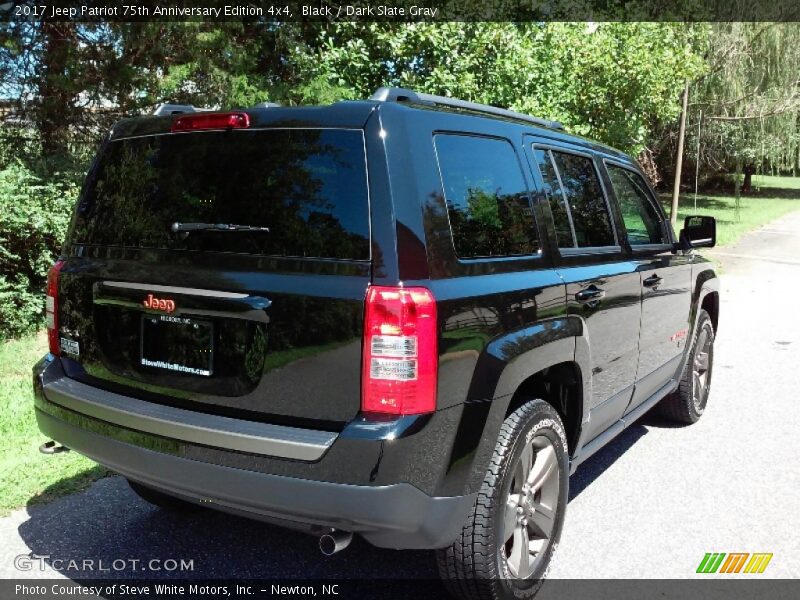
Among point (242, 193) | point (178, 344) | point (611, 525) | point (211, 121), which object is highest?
point (211, 121)

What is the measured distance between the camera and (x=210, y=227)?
2.67m

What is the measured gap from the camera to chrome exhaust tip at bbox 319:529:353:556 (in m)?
2.38

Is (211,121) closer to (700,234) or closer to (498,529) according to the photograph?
(498,529)

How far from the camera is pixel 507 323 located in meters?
2.73

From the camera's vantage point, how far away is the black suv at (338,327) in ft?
7.77

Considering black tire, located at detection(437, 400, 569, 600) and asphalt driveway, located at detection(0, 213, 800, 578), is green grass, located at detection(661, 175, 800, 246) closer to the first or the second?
asphalt driveway, located at detection(0, 213, 800, 578)

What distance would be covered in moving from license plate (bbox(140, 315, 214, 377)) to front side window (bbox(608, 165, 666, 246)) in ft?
8.23

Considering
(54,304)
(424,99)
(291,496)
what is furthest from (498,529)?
(54,304)

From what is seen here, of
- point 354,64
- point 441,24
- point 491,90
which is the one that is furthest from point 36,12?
point 491,90

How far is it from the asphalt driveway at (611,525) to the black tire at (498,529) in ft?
1.57

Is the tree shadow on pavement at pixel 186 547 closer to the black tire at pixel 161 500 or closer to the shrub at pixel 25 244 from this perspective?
the black tire at pixel 161 500

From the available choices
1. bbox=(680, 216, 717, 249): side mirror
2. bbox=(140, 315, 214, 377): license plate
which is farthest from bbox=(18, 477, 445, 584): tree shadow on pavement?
bbox=(680, 216, 717, 249): side mirror

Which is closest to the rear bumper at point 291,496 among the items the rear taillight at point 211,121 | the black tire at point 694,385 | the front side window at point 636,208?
the rear taillight at point 211,121

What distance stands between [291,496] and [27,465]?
101 inches
